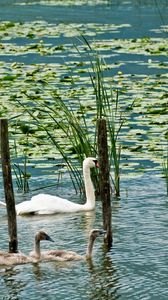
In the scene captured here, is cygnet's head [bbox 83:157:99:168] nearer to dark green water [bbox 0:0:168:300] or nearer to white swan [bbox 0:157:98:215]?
white swan [bbox 0:157:98:215]

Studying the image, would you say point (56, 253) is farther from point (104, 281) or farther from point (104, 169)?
point (104, 169)

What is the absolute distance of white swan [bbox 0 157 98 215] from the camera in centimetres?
1474

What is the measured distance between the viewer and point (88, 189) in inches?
591

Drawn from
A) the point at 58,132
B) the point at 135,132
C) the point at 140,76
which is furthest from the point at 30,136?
the point at 140,76

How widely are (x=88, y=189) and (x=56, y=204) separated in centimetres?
51

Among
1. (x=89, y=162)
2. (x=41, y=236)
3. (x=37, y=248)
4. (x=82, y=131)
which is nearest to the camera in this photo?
(x=37, y=248)

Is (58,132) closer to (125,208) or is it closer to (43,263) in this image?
(125,208)

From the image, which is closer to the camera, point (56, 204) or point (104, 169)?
point (104, 169)

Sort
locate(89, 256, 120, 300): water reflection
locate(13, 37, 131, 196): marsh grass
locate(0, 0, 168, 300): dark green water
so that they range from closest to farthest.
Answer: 1. locate(89, 256, 120, 300): water reflection
2. locate(0, 0, 168, 300): dark green water
3. locate(13, 37, 131, 196): marsh grass

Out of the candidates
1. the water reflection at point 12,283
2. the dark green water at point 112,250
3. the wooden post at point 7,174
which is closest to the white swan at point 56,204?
the dark green water at point 112,250

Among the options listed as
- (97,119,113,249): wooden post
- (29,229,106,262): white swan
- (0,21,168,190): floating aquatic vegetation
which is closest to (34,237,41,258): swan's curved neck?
(29,229,106,262): white swan

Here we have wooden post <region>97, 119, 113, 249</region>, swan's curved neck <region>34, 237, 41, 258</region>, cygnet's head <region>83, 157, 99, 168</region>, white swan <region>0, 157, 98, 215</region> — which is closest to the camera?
swan's curved neck <region>34, 237, 41, 258</region>

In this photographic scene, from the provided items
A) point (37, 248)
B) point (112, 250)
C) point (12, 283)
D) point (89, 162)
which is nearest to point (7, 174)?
point (37, 248)

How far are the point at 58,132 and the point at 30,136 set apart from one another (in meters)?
0.54
